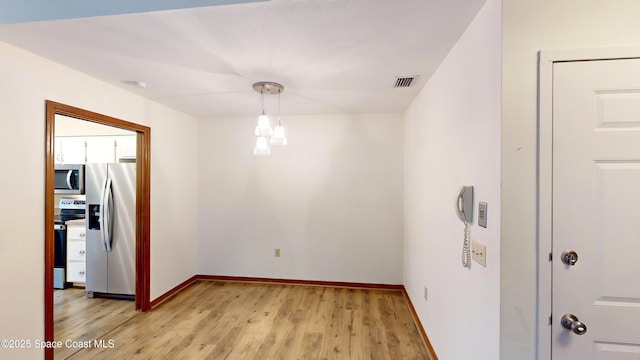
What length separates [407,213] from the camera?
3344 mm

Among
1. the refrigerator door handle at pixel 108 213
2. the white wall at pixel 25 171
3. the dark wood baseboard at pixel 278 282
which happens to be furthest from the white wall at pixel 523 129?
the refrigerator door handle at pixel 108 213

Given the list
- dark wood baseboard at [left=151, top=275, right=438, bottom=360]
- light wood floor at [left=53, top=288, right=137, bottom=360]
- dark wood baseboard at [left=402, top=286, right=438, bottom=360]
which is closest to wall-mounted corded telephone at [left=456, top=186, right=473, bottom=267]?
dark wood baseboard at [left=402, top=286, right=438, bottom=360]

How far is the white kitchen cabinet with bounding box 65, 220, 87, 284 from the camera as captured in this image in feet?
11.5

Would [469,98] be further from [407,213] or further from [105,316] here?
[105,316]

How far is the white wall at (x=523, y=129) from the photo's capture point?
1.13 meters

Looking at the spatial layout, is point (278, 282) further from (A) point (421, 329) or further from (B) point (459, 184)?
(B) point (459, 184)

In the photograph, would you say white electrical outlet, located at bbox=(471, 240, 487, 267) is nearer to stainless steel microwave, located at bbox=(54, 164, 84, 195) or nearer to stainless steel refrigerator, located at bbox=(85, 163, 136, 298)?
stainless steel refrigerator, located at bbox=(85, 163, 136, 298)

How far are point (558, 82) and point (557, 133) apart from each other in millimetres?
223

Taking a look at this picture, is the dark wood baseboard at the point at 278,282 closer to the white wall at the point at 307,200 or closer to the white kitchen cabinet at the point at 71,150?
the white wall at the point at 307,200

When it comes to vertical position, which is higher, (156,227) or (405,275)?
(156,227)

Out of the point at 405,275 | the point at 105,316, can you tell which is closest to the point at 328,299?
the point at 405,275

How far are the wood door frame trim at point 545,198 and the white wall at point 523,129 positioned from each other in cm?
2

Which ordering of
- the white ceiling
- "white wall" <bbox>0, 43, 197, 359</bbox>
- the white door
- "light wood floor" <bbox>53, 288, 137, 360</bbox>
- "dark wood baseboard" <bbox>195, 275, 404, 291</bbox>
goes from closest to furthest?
1. the white door
2. the white ceiling
3. "white wall" <bbox>0, 43, 197, 359</bbox>
4. "light wood floor" <bbox>53, 288, 137, 360</bbox>
5. "dark wood baseboard" <bbox>195, 275, 404, 291</bbox>

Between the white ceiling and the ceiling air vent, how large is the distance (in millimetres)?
54
